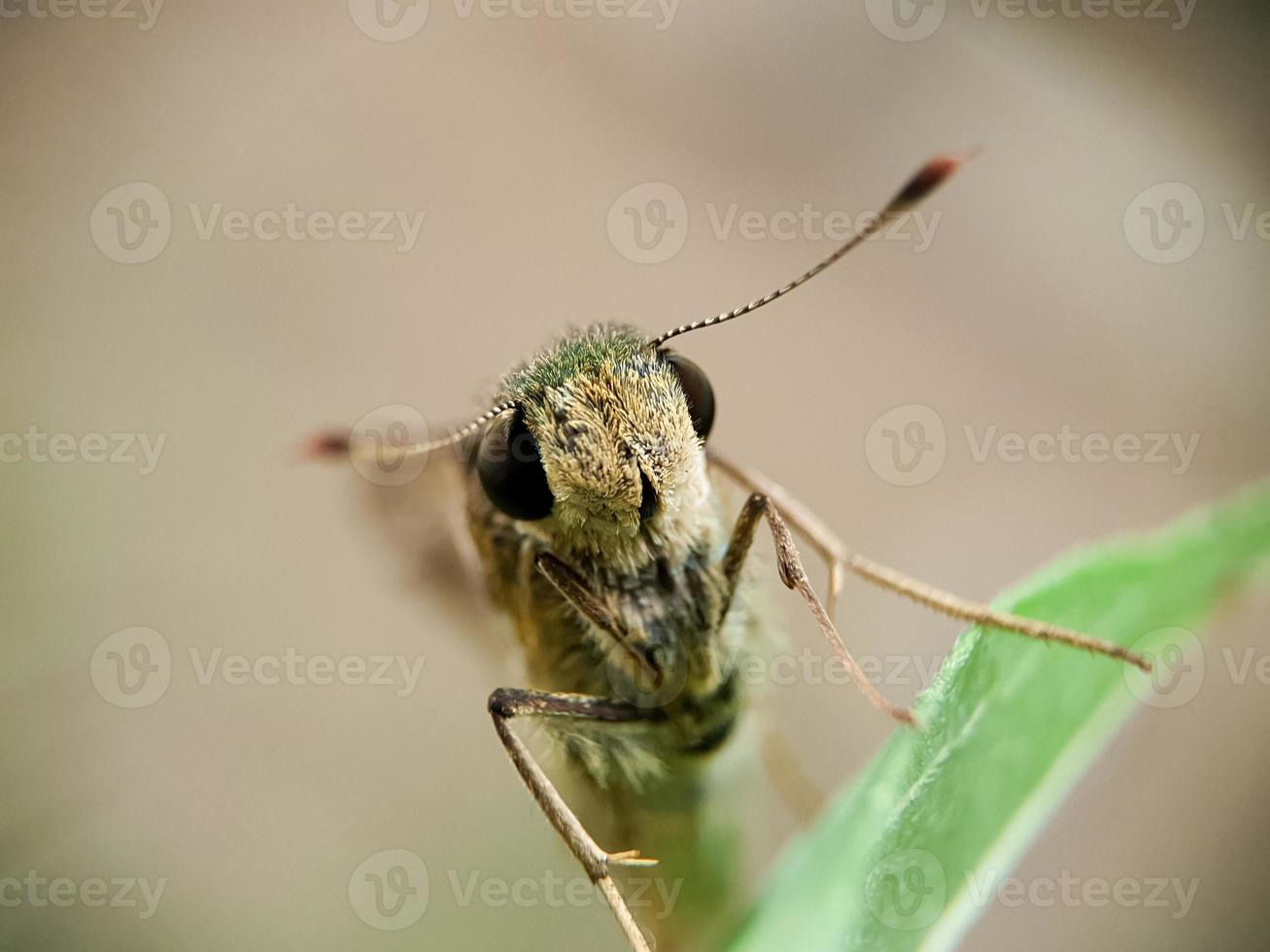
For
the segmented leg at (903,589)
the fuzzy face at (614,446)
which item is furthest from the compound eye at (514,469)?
the segmented leg at (903,589)

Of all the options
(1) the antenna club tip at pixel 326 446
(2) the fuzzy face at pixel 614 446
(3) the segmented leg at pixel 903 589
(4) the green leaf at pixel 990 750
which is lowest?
(4) the green leaf at pixel 990 750

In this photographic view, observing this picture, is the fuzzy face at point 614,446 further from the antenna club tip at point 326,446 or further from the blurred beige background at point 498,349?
the blurred beige background at point 498,349

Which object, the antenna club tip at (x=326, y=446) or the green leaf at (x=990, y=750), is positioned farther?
the antenna club tip at (x=326, y=446)

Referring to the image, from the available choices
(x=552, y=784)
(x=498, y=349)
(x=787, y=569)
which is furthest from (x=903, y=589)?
(x=498, y=349)

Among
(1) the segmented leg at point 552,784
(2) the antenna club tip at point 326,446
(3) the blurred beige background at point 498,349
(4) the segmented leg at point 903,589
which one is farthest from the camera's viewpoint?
(3) the blurred beige background at point 498,349

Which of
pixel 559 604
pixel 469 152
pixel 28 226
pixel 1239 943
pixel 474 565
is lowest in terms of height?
pixel 1239 943

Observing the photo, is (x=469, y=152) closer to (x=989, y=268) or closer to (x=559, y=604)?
(x=989, y=268)

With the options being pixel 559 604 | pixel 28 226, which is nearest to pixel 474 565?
pixel 559 604
